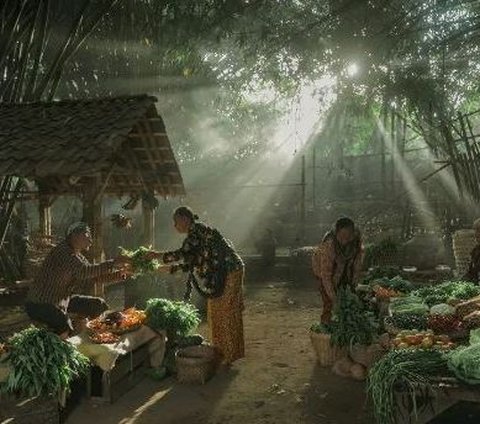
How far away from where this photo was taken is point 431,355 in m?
4.51

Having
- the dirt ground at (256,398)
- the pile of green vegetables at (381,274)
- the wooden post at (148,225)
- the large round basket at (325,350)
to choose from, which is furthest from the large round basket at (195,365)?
the pile of green vegetables at (381,274)

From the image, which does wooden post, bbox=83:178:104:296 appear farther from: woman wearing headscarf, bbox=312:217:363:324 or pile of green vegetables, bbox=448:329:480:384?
pile of green vegetables, bbox=448:329:480:384

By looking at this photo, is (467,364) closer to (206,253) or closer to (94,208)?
(206,253)

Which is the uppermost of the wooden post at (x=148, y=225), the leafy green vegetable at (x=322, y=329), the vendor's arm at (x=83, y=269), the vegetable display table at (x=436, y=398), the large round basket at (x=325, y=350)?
the wooden post at (x=148, y=225)

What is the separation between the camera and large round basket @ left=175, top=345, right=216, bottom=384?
22.7 feet

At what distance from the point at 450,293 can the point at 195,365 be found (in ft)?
11.6

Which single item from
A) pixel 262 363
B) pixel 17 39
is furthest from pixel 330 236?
pixel 17 39

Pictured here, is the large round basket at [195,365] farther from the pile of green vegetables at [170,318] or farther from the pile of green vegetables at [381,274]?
the pile of green vegetables at [381,274]

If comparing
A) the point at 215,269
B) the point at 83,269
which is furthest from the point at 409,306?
the point at 83,269

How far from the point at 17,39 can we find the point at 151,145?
306 centimetres

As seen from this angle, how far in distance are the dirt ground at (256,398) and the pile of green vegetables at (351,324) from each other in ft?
1.73

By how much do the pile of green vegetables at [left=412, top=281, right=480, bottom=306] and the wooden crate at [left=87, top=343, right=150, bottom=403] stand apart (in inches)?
154

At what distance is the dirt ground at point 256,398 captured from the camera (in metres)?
5.84

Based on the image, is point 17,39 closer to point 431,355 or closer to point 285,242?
point 431,355
